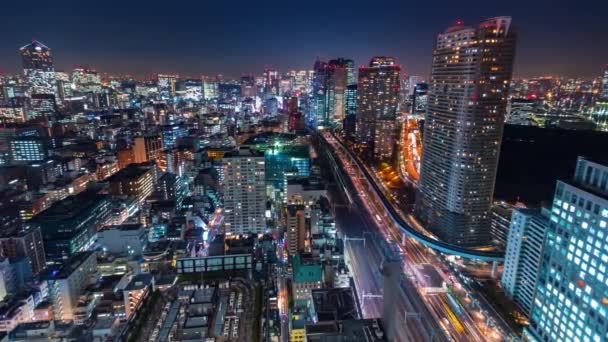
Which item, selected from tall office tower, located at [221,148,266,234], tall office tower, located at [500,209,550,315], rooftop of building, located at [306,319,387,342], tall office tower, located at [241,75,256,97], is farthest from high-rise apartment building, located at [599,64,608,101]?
tall office tower, located at [241,75,256,97]

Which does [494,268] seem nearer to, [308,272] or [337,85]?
[308,272]

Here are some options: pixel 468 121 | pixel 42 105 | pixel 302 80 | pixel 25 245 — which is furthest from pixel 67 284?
pixel 302 80

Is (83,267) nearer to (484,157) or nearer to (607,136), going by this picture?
(484,157)

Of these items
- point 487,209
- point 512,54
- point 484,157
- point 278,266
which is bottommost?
point 278,266

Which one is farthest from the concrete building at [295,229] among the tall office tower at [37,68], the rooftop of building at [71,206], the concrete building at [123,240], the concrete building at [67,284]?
the tall office tower at [37,68]

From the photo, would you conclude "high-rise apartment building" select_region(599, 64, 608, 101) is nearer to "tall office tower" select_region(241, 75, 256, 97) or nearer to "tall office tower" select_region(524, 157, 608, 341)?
"tall office tower" select_region(524, 157, 608, 341)

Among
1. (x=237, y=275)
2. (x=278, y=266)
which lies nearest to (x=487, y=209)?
(x=278, y=266)
